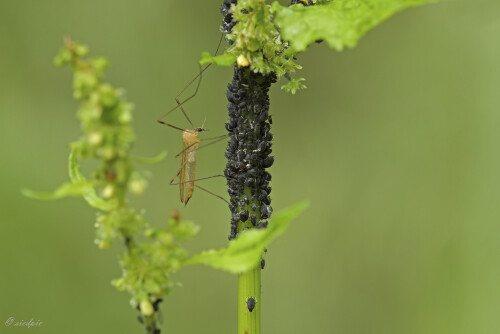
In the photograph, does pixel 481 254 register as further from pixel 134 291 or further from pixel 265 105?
pixel 134 291

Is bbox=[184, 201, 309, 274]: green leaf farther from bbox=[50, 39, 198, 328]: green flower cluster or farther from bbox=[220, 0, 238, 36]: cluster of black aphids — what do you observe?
bbox=[220, 0, 238, 36]: cluster of black aphids

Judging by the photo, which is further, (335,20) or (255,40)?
(255,40)

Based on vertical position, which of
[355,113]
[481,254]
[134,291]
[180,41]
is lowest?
[134,291]

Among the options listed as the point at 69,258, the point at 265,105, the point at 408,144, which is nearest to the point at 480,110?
the point at 408,144

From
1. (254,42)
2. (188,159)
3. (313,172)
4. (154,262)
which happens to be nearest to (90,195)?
(154,262)

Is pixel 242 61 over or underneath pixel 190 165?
underneath

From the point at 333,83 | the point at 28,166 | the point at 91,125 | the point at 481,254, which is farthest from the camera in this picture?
the point at 333,83

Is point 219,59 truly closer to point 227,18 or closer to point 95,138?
point 227,18
